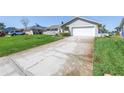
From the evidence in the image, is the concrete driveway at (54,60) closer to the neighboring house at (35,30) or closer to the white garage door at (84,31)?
the white garage door at (84,31)

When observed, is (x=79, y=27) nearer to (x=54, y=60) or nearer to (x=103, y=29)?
(x=103, y=29)

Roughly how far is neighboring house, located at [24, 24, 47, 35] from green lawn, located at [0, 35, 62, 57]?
177 millimetres

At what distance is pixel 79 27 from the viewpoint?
945 centimetres

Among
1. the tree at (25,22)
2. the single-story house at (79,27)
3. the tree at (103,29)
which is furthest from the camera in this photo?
the single-story house at (79,27)

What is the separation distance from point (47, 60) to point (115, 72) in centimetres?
252

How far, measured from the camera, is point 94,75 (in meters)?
5.91

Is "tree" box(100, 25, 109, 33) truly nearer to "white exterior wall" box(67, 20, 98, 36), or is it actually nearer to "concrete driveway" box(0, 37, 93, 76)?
"white exterior wall" box(67, 20, 98, 36)

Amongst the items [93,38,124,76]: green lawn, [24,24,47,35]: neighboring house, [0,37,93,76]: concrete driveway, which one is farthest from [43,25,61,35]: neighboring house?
[93,38,124,76]: green lawn

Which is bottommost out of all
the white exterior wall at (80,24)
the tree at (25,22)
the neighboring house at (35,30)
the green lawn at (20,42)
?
the green lawn at (20,42)

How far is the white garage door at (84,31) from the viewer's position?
8.67m

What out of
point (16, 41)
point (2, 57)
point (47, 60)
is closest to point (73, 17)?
point (47, 60)

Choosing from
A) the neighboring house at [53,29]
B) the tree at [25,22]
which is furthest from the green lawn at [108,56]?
the tree at [25,22]

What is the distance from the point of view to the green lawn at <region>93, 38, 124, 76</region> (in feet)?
20.4

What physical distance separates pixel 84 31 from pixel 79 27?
0.36 meters
